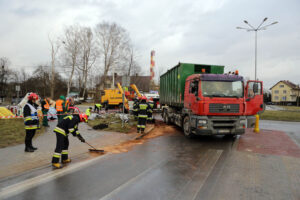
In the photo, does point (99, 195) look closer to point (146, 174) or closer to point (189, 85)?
point (146, 174)

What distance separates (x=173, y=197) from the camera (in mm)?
3340

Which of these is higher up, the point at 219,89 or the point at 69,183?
the point at 219,89

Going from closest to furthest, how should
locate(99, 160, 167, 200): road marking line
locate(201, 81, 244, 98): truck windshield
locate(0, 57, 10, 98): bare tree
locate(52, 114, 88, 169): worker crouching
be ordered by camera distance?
locate(99, 160, 167, 200): road marking line
locate(52, 114, 88, 169): worker crouching
locate(201, 81, 244, 98): truck windshield
locate(0, 57, 10, 98): bare tree

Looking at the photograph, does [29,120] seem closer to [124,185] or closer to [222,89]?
[124,185]

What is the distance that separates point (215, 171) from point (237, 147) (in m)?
2.85

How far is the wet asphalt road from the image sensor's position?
11.4 ft

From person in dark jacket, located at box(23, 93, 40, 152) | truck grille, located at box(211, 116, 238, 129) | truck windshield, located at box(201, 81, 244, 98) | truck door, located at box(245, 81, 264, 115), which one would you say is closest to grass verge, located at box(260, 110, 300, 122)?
truck door, located at box(245, 81, 264, 115)

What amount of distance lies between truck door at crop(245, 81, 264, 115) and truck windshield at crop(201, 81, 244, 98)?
380 mm

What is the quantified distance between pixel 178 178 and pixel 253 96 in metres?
5.49

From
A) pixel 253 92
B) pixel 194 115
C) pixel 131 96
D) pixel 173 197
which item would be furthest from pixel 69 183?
pixel 131 96

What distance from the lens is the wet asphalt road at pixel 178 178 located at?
3.46m

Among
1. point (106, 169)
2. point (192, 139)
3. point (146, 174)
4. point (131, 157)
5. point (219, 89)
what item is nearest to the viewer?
point (146, 174)

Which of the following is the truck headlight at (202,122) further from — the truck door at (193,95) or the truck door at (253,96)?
the truck door at (253,96)

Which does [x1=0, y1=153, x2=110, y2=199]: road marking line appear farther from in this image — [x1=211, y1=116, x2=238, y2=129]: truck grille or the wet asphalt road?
[x1=211, y1=116, x2=238, y2=129]: truck grille
